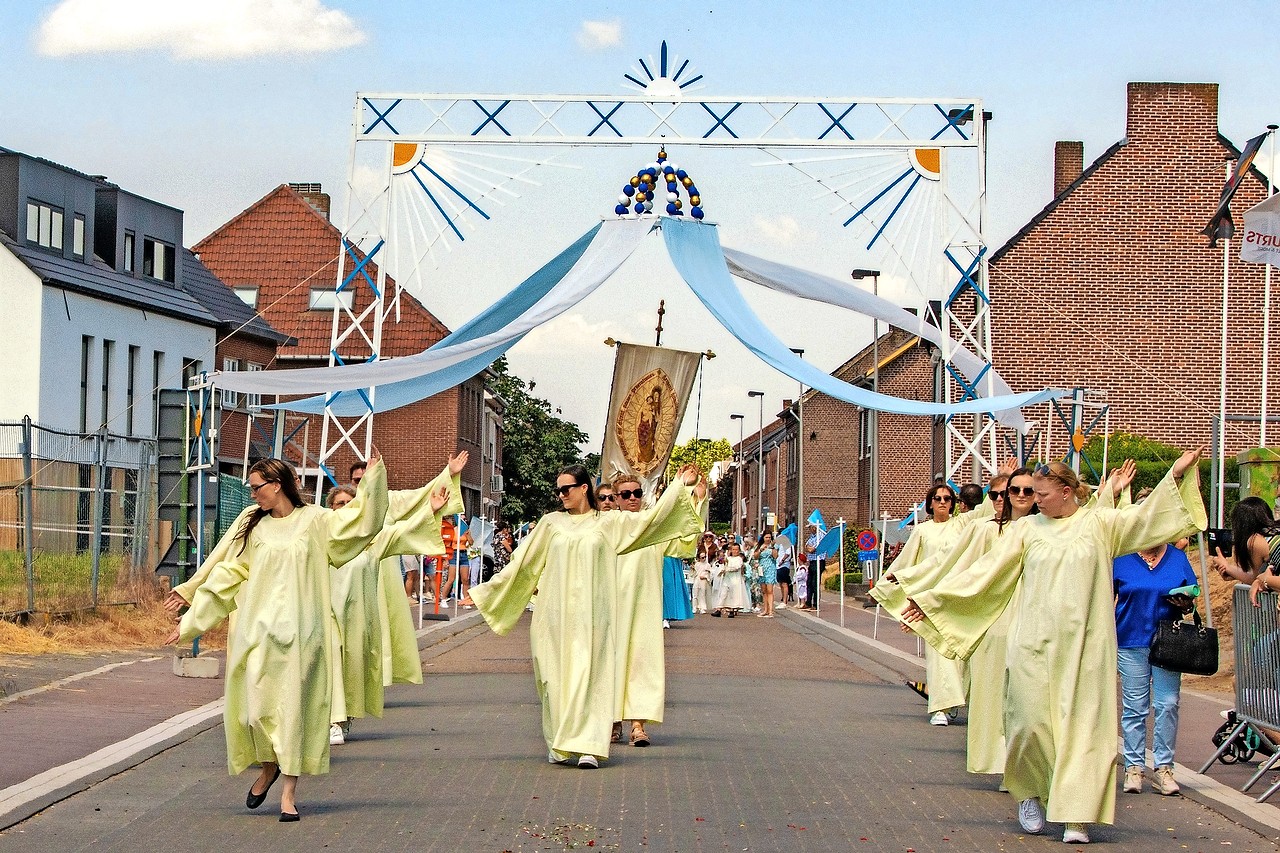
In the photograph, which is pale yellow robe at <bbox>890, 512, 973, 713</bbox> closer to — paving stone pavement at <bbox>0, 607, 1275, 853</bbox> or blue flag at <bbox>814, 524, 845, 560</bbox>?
paving stone pavement at <bbox>0, 607, 1275, 853</bbox>

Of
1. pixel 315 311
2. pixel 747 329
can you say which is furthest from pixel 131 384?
pixel 747 329

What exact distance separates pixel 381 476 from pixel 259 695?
129 cm

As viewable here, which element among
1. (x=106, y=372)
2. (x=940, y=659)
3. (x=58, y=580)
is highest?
(x=106, y=372)

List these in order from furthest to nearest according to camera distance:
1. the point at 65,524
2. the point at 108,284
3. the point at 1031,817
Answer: the point at 108,284, the point at 65,524, the point at 1031,817

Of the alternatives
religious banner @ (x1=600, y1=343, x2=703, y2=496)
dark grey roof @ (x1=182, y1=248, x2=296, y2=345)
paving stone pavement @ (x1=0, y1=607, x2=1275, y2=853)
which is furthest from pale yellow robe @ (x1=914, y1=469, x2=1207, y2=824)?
dark grey roof @ (x1=182, y1=248, x2=296, y2=345)

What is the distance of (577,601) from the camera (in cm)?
1005

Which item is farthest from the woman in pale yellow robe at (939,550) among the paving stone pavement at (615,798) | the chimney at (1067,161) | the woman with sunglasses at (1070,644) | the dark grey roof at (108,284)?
the chimney at (1067,161)

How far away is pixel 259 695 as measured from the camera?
7.87 metres

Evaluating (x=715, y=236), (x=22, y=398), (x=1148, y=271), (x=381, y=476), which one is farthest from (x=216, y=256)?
(x=381, y=476)

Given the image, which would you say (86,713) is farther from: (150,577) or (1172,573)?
(150,577)

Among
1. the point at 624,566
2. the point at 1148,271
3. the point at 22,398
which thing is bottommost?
the point at 624,566

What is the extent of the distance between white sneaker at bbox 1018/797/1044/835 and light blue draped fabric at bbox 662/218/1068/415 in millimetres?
6389

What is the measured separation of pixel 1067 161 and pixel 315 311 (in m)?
22.8

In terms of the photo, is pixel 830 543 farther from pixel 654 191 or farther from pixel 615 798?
pixel 615 798
